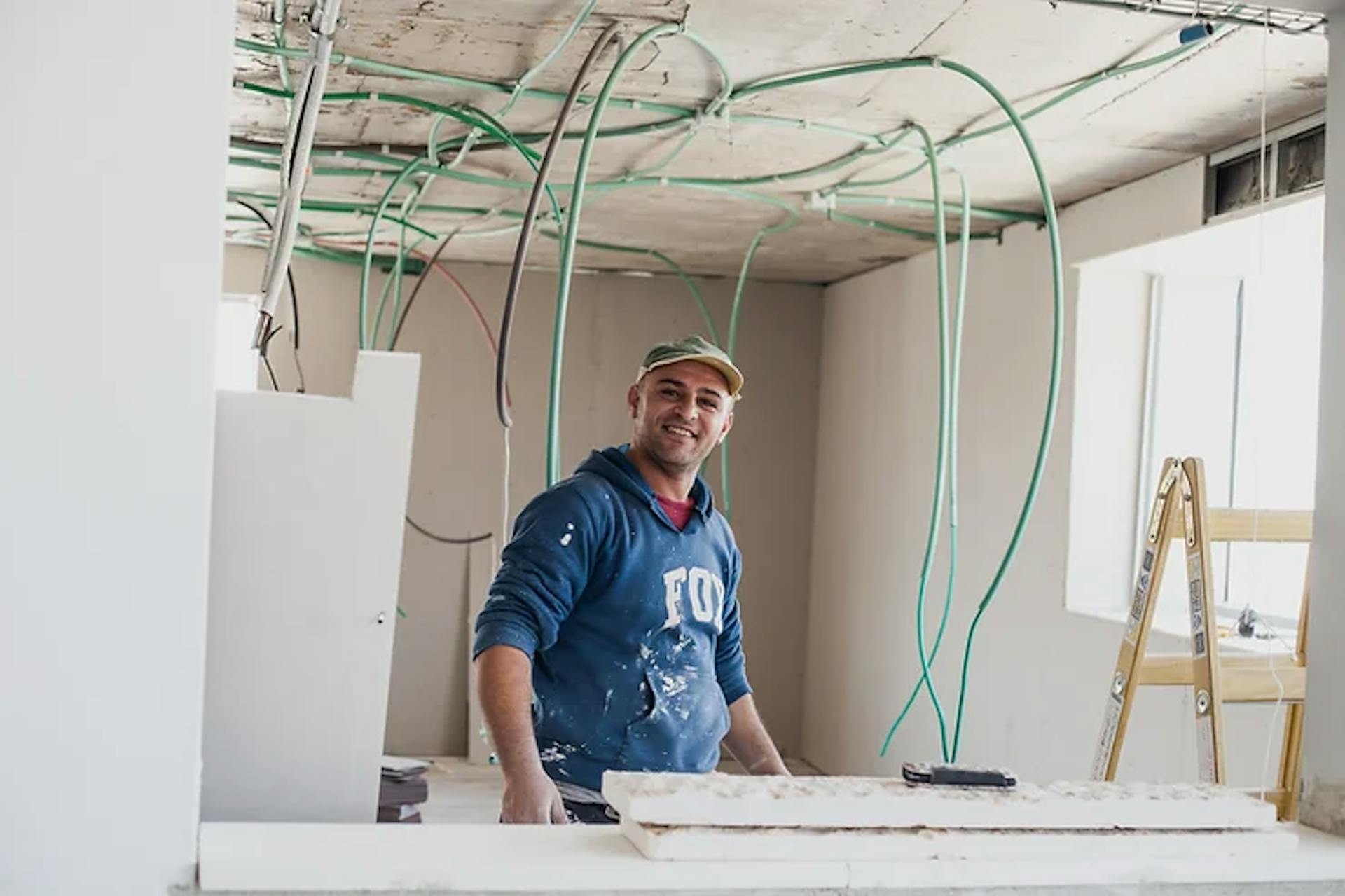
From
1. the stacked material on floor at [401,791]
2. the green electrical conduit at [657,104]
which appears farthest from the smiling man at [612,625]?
the stacked material on floor at [401,791]

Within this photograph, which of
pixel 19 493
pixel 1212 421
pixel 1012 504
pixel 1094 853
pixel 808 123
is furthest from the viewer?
pixel 1012 504

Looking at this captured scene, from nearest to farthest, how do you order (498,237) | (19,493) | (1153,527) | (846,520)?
1. (19,493)
2. (1153,527)
3. (498,237)
4. (846,520)

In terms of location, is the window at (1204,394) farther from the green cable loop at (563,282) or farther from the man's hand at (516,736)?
the man's hand at (516,736)

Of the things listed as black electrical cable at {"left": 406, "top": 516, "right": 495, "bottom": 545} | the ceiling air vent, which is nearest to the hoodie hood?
the ceiling air vent

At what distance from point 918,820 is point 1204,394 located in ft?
11.5

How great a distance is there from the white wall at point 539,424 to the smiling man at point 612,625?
4.74m

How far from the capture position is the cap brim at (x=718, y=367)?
2771 mm

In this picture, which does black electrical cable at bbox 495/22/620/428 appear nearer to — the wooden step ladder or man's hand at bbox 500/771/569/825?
man's hand at bbox 500/771/569/825

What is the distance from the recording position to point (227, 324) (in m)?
6.42

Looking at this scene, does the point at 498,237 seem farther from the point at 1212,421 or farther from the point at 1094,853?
the point at 1094,853

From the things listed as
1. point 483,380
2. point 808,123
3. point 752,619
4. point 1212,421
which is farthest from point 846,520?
point 808,123

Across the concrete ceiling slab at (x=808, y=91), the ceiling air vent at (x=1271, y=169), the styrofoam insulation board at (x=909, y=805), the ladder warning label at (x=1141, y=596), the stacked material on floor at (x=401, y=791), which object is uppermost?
the concrete ceiling slab at (x=808, y=91)

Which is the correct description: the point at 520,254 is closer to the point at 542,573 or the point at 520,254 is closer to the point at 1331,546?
the point at 542,573

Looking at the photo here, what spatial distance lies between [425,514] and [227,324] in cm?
147
